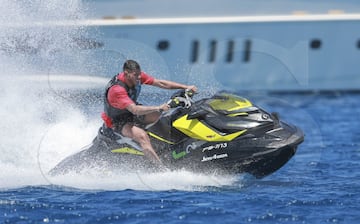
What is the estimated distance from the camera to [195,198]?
9703 millimetres

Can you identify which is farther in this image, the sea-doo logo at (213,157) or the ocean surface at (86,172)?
the sea-doo logo at (213,157)

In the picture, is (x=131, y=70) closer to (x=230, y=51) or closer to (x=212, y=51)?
(x=212, y=51)

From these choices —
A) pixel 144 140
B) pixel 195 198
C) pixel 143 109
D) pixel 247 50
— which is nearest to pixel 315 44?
pixel 247 50

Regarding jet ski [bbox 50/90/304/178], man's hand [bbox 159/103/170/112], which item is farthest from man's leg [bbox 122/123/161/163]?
man's hand [bbox 159/103/170/112]

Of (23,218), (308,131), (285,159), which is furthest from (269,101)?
(23,218)

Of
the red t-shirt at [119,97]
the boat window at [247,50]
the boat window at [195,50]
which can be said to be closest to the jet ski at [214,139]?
the red t-shirt at [119,97]

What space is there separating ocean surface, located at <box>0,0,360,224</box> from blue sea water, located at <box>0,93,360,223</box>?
11 millimetres

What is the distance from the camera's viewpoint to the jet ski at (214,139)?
1019cm

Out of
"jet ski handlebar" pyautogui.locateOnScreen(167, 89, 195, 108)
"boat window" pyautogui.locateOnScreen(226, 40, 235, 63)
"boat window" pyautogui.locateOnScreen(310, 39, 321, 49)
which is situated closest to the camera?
"jet ski handlebar" pyautogui.locateOnScreen(167, 89, 195, 108)

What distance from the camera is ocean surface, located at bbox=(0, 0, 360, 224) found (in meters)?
9.15

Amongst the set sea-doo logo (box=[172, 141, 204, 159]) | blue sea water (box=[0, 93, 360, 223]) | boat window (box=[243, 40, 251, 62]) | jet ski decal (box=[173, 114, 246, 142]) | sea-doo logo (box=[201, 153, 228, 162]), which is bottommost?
blue sea water (box=[0, 93, 360, 223])

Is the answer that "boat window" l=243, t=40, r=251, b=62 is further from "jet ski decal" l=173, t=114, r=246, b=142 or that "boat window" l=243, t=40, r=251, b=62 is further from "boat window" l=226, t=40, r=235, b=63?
"jet ski decal" l=173, t=114, r=246, b=142

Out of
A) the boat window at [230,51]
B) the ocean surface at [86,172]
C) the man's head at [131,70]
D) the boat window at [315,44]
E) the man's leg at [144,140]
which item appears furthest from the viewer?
the boat window at [315,44]

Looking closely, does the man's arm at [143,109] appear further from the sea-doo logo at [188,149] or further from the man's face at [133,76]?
the sea-doo logo at [188,149]
